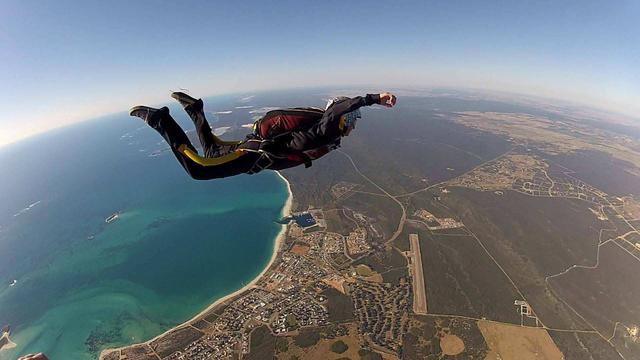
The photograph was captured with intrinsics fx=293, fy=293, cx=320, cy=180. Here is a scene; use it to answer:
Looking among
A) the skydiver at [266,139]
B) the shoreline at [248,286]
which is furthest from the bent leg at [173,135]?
the shoreline at [248,286]

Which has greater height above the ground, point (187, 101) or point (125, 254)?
point (187, 101)

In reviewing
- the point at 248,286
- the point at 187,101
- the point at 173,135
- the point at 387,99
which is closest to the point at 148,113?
the point at 173,135

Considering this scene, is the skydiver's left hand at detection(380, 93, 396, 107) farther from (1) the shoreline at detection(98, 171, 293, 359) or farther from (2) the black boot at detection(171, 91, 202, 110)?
(1) the shoreline at detection(98, 171, 293, 359)

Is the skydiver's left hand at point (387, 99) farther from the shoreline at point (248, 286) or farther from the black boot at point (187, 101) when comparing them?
the shoreline at point (248, 286)

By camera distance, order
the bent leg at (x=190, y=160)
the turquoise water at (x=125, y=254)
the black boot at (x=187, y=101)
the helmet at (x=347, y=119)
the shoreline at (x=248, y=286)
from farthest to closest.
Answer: the turquoise water at (x=125, y=254)
the shoreline at (x=248, y=286)
the black boot at (x=187, y=101)
the bent leg at (x=190, y=160)
the helmet at (x=347, y=119)

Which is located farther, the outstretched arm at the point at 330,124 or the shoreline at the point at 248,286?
the shoreline at the point at 248,286

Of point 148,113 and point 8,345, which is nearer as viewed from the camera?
point 148,113

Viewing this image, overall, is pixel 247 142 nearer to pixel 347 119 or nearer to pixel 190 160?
pixel 190 160
